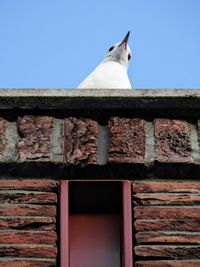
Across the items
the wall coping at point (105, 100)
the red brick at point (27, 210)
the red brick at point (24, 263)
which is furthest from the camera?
the wall coping at point (105, 100)

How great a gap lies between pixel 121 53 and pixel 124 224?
523 cm

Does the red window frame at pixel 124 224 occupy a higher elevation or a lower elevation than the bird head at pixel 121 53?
lower

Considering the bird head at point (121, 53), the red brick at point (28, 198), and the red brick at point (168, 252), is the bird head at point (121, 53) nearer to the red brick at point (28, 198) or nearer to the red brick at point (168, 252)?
the red brick at point (28, 198)

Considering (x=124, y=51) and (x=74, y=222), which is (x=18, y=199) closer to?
(x=74, y=222)

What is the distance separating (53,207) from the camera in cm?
234

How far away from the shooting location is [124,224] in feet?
7.58

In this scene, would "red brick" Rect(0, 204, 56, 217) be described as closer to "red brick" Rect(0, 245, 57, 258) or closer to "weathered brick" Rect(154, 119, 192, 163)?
"red brick" Rect(0, 245, 57, 258)

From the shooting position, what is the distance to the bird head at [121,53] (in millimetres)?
7324

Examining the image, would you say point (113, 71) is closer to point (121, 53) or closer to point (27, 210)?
point (121, 53)

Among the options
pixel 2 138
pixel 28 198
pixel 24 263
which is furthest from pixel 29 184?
pixel 24 263

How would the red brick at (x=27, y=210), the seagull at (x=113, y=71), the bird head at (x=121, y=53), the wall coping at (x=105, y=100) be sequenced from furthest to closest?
the bird head at (x=121, y=53), the seagull at (x=113, y=71), the wall coping at (x=105, y=100), the red brick at (x=27, y=210)

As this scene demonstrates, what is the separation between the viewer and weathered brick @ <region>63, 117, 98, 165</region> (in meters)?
2.39

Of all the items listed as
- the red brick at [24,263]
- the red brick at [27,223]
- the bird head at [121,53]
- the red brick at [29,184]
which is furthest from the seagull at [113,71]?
the red brick at [24,263]

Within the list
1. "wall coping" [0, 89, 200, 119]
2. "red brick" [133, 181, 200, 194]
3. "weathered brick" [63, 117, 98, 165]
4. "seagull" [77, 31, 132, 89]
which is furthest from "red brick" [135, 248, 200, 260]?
"seagull" [77, 31, 132, 89]
